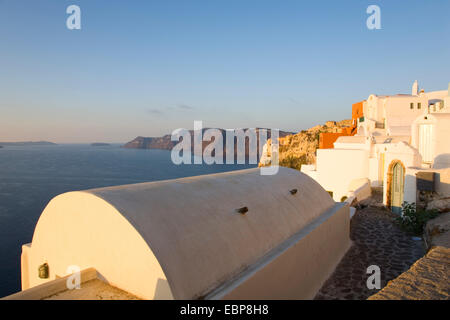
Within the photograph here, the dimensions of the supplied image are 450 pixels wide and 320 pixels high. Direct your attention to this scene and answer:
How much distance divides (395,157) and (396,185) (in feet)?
4.53

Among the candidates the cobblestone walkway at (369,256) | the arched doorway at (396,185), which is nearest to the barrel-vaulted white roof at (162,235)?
the cobblestone walkway at (369,256)

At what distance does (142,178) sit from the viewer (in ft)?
331

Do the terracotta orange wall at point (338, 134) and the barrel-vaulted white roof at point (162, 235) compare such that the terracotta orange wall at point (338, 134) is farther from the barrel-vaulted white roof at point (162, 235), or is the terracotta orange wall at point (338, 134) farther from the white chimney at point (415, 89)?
the barrel-vaulted white roof at point (162, 235)

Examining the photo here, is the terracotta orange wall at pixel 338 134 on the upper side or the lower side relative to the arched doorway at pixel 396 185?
upper

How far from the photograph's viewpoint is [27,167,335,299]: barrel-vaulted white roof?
4.04 m

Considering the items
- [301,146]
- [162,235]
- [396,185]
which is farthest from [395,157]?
[301,146]

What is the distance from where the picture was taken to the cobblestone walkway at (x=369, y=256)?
747 centimetres

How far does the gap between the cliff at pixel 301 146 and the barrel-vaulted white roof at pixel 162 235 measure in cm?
5148

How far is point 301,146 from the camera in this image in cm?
6519

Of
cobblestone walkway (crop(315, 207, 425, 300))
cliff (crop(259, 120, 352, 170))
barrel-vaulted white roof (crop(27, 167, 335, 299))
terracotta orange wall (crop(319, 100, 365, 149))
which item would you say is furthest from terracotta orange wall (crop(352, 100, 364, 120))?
barrel-vaulted white roof (crop(27, 167, 335, 299))

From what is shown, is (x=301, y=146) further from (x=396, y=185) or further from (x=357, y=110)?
(x=396, y=185)
